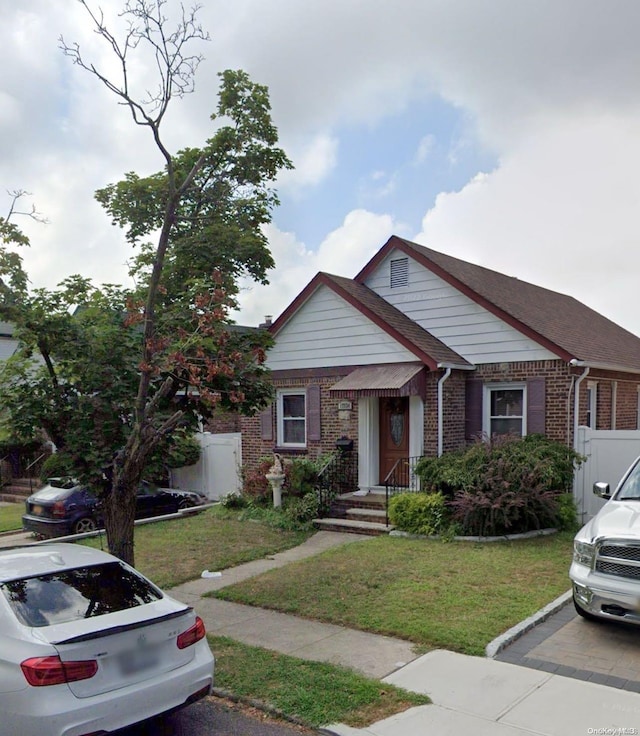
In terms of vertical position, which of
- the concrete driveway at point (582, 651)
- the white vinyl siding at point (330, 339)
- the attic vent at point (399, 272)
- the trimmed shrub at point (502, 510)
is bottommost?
the concrete driveway at point (582, 651)

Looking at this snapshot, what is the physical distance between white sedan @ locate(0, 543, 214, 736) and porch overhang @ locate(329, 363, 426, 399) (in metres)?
8.04

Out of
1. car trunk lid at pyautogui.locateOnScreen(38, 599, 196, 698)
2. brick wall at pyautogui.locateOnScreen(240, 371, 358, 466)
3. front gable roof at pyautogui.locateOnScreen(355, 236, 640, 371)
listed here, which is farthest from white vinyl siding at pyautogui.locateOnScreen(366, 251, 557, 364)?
car trunk lid at pyautogui.locateOnScreen(38, 599, 196, 698)

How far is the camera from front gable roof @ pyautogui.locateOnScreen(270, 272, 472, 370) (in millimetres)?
13141

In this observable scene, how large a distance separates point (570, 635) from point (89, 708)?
4.64 m

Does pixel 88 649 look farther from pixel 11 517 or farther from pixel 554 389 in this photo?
pixel 11 517

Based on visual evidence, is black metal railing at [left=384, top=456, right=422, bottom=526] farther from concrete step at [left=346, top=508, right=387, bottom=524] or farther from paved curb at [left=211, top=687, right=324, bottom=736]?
paved curb at [left=211, top=687, right=324, bottom=736]

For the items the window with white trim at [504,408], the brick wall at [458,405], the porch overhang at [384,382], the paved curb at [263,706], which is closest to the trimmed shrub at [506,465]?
the brick wall at [458,405]

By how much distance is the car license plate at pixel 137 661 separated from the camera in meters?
4.20

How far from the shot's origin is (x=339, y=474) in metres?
14.1

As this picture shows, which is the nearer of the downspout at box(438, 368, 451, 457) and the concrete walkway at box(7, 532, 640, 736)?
the concrete walkway at box(7, 532, 640, 736)

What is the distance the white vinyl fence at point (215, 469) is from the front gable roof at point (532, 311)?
552cm

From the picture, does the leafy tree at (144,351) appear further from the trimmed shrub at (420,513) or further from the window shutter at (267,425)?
the window shutter at (267,425)

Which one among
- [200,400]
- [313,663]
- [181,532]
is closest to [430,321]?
[181,532]

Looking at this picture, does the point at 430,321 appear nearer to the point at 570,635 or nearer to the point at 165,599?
the point at 570,635
